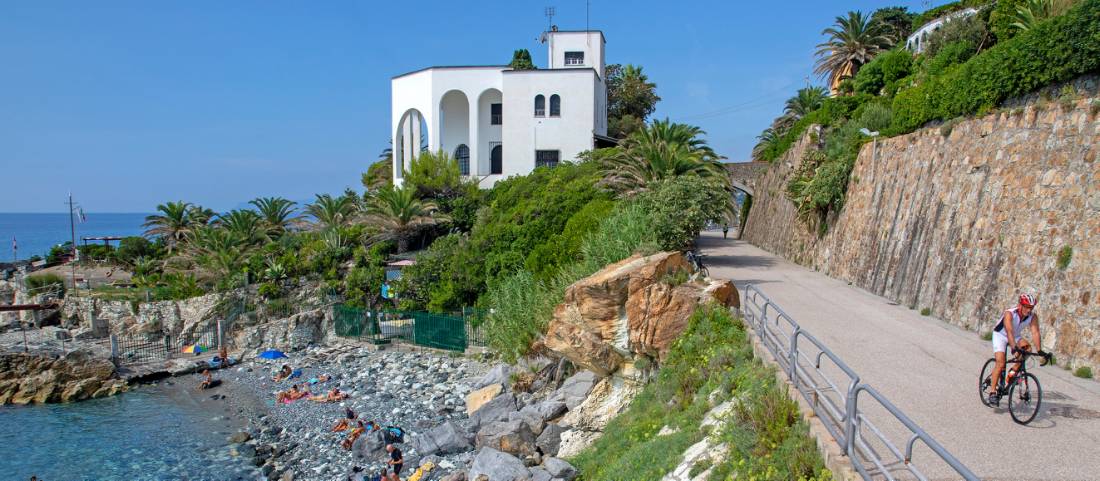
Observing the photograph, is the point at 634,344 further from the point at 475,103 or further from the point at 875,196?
the point at 475,103

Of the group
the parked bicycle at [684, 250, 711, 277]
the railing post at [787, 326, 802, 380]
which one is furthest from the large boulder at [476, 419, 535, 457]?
the railing post at [787, 326, 802, 380]

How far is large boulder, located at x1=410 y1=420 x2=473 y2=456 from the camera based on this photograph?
16828mm

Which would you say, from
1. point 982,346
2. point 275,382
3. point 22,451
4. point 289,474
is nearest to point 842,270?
point 982,346

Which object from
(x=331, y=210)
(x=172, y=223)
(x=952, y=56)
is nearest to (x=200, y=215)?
(x=172, y=223)

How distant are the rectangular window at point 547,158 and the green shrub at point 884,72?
17744 mm

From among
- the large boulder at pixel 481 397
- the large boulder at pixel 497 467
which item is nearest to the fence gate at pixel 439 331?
the large boulder at pixel 481 397

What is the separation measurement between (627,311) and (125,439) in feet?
58.4

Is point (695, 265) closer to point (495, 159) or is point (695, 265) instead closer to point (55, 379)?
point (55, 379)

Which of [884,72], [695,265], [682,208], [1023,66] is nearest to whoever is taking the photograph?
[1023,66]

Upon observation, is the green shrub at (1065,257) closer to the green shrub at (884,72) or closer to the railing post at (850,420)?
the railing post at (850,420)

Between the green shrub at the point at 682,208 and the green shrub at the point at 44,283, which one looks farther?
the green shrub at the point at 44,283

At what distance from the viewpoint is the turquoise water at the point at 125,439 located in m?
18.6

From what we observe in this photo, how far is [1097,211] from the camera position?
962 centimetres

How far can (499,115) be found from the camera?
44.5m
